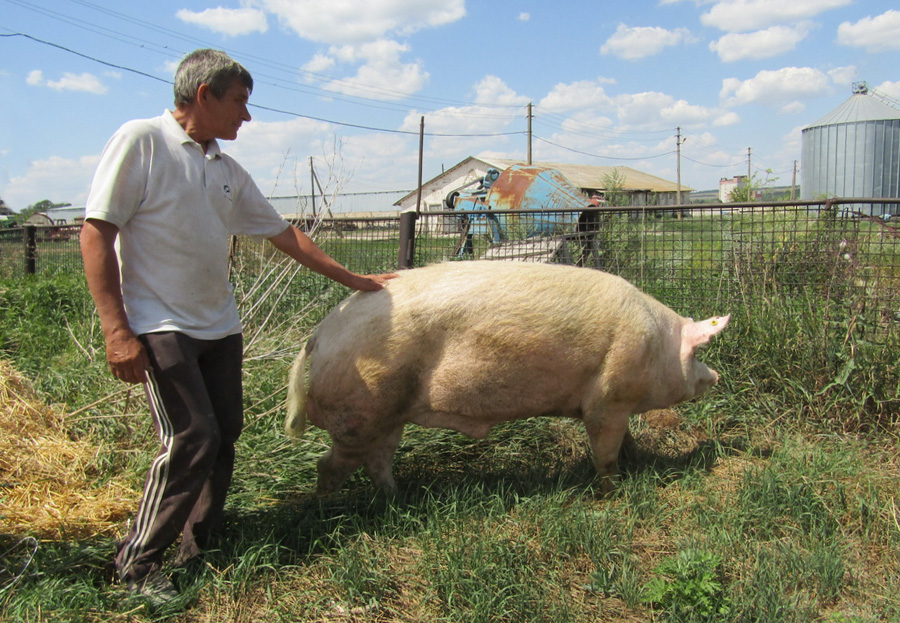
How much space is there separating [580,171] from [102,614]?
47.2 meters

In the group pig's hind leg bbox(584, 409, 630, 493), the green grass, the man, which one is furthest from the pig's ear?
the man

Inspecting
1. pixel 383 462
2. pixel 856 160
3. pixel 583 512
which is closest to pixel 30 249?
pixel 383 462

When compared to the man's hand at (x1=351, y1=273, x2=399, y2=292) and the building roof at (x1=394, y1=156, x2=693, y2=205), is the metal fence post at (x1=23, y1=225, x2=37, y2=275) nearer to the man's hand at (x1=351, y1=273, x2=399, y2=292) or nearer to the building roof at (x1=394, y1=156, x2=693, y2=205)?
the man's hand at (x1=351, y1=273, x2=399, y2=292)

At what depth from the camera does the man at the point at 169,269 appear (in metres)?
2.54

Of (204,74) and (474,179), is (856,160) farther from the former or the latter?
(204,74)

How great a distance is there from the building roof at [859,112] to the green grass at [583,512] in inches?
1245

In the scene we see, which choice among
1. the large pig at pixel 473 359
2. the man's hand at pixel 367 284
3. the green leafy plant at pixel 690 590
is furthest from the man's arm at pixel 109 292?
the green leafy plant at pixel 690 590

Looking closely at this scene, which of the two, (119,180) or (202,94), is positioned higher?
(202,94)

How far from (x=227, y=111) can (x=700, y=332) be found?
2985mm

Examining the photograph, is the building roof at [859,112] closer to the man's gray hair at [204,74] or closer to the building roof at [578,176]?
the building roof at [578,176]

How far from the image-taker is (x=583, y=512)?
11.0 feet

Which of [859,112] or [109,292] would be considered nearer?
[109,292]

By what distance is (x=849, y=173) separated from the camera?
3009 cm

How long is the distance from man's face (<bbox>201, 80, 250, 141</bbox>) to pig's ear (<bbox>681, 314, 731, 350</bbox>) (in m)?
2.84
